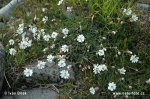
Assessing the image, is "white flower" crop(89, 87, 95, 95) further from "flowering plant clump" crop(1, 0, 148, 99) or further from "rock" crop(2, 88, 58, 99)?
"rock" crop(2, 88, 58, 99)

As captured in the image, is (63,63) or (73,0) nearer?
(63,63)

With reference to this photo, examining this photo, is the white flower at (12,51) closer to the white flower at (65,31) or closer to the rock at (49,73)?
the rock at (49,73)

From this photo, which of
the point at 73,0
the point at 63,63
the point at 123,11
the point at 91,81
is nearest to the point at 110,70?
the point at 91,81

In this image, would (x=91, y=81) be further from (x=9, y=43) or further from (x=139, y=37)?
(x=9, y=43)

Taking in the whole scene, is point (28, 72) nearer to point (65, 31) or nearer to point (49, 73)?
point (49, 73)

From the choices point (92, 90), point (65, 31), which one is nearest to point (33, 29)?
point (65, 31)
